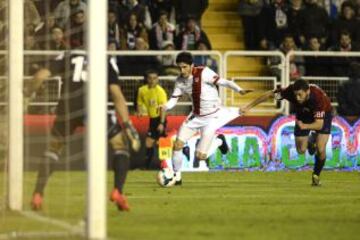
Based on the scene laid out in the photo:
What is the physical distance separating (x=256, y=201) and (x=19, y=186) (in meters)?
3.57

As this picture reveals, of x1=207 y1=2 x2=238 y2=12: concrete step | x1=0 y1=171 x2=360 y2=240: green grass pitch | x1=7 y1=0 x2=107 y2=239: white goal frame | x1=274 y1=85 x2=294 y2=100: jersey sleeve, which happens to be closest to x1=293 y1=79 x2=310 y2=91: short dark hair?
x1=274 y1=85 x2=294 y2=100: jersey sleeve

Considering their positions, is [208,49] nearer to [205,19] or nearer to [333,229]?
[205,19]

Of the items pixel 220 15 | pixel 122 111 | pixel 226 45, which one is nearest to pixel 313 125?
pixel 226 45

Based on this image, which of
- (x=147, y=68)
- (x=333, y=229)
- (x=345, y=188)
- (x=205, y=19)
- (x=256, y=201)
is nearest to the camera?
(x=333, y=229)

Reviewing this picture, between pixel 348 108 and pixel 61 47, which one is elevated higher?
pixel 61 47

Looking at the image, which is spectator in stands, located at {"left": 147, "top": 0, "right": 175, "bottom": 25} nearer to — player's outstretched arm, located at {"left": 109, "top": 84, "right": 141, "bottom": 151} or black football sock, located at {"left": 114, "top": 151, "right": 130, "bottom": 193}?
black football sock, located at {"left": 114, "top": 151, "right": 130, "bottom": 193}

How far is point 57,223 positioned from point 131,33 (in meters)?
12.4

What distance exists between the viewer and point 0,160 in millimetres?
17891

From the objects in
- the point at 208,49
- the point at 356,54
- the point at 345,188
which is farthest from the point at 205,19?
the point at 345,188

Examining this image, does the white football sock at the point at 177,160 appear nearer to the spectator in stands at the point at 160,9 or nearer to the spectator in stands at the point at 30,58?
the spectator in stands at the point at 30,58

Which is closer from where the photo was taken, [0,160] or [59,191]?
[59,191]

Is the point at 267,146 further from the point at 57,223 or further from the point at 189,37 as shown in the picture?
the point at 57,223

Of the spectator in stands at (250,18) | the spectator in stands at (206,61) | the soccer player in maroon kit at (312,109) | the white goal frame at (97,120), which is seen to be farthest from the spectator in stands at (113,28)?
the white goal frame at (97,120)

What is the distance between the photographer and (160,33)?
26.0m
